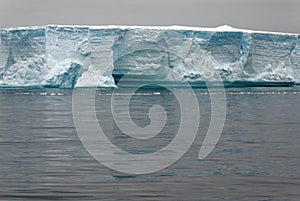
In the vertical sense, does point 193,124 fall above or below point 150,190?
above

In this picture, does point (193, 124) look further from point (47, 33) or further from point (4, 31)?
point (4, 31)

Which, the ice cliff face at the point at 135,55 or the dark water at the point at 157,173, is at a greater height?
the ice cliff face at the point at 135,55

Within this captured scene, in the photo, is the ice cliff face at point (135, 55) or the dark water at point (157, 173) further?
the ice cliff face at point (135, 55)

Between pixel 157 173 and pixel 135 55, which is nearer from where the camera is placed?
pixel 157 173

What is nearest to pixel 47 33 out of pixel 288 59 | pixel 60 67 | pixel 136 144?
pixel 60 67

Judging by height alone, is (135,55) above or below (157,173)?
above

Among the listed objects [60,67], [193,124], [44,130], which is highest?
[60,67]

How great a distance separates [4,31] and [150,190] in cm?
4774

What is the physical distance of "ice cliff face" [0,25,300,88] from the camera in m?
50.2

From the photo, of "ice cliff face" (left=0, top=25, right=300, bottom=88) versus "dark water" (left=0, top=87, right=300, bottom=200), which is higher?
"ice cliff face" (left=0, top=25, right=300, bottom=88)

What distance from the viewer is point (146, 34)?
50.2m

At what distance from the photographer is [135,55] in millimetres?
51344

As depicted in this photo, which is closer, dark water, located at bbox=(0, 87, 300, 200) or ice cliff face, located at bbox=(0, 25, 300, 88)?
dark water, located at bbox=(0, 87, 300, 200)

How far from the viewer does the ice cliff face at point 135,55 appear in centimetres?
5022
